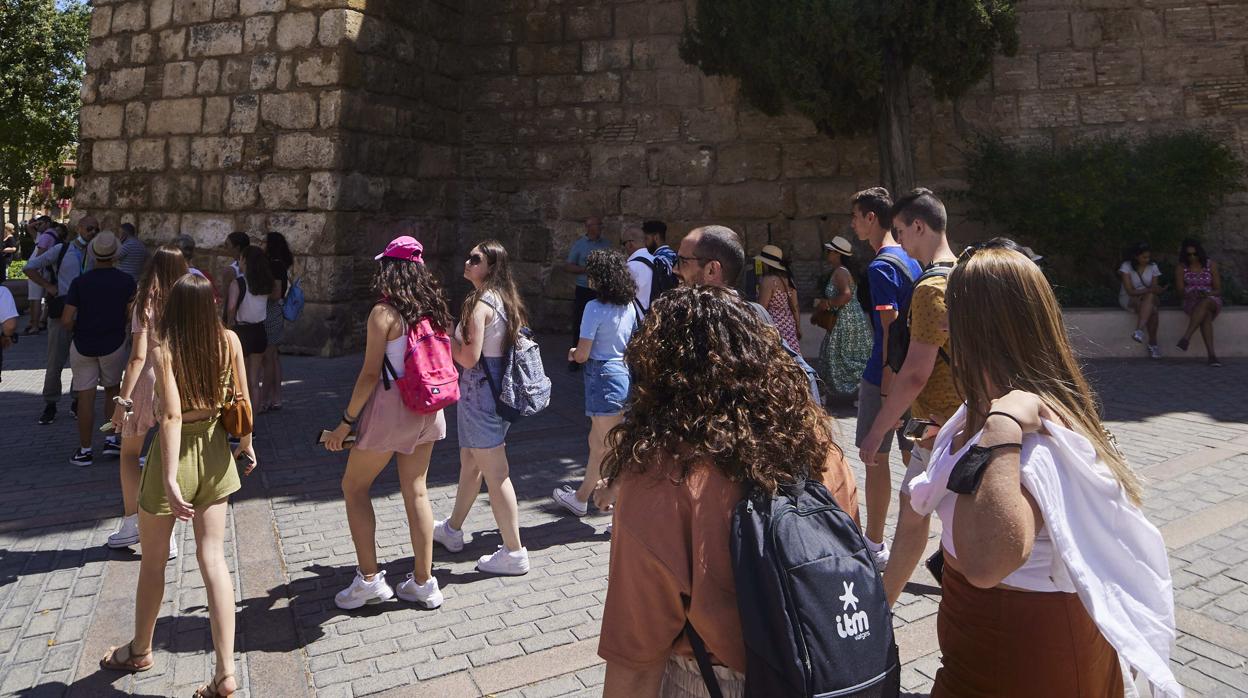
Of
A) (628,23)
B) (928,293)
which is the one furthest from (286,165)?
(928,293)

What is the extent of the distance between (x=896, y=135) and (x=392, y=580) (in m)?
8.11

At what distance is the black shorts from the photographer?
24.3 feet

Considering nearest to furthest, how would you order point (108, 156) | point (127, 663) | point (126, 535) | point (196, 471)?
point (196, 471), point (127, 663), point (126, 535), point (108, 156)

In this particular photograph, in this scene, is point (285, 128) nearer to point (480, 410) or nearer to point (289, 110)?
point (289, 110)

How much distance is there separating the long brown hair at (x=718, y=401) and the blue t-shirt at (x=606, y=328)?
2835 mm

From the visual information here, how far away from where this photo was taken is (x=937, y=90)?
33.8 ft

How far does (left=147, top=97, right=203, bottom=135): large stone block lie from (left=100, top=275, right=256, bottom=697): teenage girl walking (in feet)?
29.4

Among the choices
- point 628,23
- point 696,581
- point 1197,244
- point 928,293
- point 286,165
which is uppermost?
point 628,23

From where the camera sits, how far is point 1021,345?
1890 mm

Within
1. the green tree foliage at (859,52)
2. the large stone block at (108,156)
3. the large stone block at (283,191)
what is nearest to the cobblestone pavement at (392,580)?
the large stone block at (283,191)

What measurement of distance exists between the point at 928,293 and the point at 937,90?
7.89 m

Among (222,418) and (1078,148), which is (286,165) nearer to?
(222,418)

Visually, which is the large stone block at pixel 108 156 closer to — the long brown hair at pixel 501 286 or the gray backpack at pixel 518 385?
the long brown hair at pixel 501 286

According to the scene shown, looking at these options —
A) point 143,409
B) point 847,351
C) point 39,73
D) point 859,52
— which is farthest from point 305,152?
point 39,73
